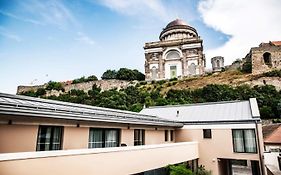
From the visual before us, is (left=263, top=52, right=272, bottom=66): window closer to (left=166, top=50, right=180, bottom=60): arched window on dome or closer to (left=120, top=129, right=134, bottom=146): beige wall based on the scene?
(left=166, top=50, right=180, bottom=60): arched window on dome

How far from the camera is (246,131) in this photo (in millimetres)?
15195

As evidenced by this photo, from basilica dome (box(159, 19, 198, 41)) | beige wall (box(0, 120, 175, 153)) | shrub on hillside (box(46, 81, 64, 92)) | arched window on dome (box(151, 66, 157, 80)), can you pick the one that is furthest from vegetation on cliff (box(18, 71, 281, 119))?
beige wall (box(0, 120, 175, 153))

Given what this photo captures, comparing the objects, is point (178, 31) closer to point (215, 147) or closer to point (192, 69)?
point (192, 69)

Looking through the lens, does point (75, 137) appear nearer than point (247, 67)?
Yes

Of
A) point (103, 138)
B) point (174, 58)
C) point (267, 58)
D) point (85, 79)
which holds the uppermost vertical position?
point (174, 58)

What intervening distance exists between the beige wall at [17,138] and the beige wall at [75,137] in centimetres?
135

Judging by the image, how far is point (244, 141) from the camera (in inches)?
596

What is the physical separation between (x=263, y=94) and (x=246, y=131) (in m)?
20.8

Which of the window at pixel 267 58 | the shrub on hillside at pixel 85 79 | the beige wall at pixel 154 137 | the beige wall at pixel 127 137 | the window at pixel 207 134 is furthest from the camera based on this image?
the shrub on hillside at pixel 85 79

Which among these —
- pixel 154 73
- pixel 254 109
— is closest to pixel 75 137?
pixel 254 109

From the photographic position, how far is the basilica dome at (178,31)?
2244 inches

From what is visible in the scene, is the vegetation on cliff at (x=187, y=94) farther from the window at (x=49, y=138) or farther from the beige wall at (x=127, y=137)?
the window at (x=49, y=138)

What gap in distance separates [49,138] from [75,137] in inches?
47.6

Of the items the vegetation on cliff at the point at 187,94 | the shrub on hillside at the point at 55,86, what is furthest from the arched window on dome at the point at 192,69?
the shrub on hillside at the point at 55,86
